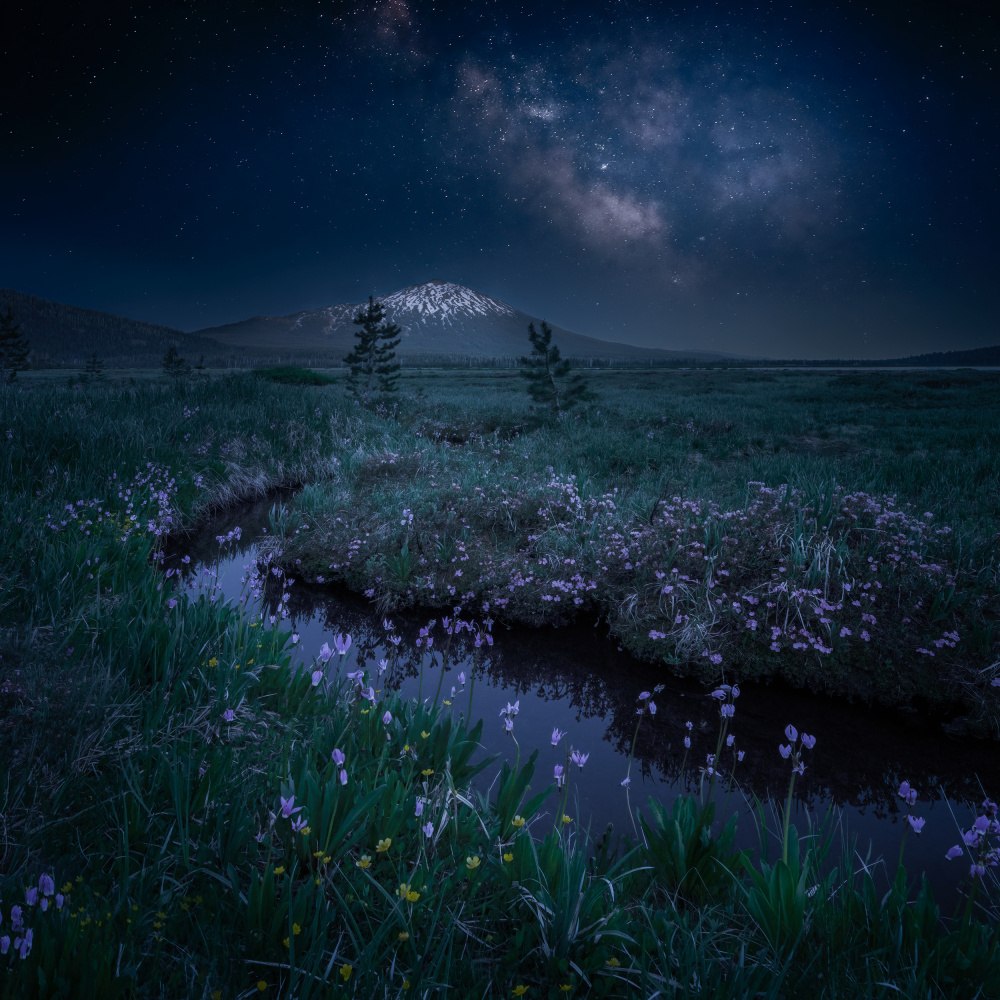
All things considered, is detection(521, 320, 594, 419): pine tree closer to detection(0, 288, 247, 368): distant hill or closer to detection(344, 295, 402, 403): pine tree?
detection(344, 295, 402, 403): pine tree

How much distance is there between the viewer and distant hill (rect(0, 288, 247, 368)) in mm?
79688

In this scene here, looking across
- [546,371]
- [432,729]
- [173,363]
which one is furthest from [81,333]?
[432,729]

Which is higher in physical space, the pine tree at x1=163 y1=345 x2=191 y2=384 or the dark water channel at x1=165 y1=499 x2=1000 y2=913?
the pine tree at x1=163 y1=345 x2=191 y2=384

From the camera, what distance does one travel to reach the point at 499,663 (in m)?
5.54

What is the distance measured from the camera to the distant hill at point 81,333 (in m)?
79.7

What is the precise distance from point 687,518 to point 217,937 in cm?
632

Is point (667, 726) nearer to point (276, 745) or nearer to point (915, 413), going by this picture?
point (276, 745)

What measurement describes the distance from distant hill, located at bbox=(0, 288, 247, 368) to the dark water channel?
278 ft

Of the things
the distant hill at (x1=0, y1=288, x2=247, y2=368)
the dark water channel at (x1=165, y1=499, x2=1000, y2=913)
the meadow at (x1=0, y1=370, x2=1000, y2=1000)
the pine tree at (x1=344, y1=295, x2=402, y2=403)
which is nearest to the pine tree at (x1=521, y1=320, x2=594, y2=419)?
the meadow at (x1=0, y1=370, x2=1000, y2=1000)

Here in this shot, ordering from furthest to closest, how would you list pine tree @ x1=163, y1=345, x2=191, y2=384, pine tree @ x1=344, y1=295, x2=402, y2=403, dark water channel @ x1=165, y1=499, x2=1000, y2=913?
1. pine tree @ x1=163, y1=345, x2=191, y2=384
2. pine tree @ x1=344, y1=295, x2=402, y2=403
3. dark water channel @ x1=165, y1=499, x2=1000, y2=913

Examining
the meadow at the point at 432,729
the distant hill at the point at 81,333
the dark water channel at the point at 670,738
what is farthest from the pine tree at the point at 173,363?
the distant hill at the point at 81,333

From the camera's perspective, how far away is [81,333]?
85.8m

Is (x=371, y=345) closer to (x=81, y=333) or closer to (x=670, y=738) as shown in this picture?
(x=670, y=738)

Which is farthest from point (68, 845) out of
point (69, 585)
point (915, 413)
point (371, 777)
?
point (915, 413)
